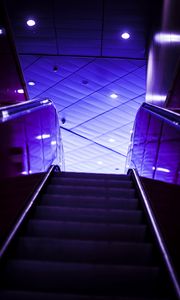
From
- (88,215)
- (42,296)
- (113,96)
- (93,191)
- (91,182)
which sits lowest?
(42,296)

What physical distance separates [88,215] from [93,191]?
0.88 metres

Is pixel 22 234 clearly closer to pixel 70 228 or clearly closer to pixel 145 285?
pixel 70 228

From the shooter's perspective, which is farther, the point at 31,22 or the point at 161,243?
the point at 31,22

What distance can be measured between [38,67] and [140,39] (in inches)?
116

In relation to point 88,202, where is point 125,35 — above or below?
above

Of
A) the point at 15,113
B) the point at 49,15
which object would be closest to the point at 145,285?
the point at 15,113

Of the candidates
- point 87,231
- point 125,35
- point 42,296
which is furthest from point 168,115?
point 125,35

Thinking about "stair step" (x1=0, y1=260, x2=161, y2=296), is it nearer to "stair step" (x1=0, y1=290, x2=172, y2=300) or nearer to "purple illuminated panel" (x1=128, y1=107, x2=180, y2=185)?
"stair step" (x1=0, y1=290, x2=172, y2=300)

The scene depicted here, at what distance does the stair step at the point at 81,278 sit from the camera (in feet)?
7.90

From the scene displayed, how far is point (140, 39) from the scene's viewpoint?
7891 millimetres

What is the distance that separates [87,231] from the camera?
3248 millimetres

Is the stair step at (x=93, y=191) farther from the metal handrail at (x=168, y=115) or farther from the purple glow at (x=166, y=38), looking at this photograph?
the purple glow at (x=166, y=38)

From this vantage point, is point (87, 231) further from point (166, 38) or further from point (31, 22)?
point (31, 22)

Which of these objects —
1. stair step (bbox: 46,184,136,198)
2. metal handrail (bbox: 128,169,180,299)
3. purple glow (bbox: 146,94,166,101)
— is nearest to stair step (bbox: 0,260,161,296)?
metal handrail (bbox: 128,169,180,299)
